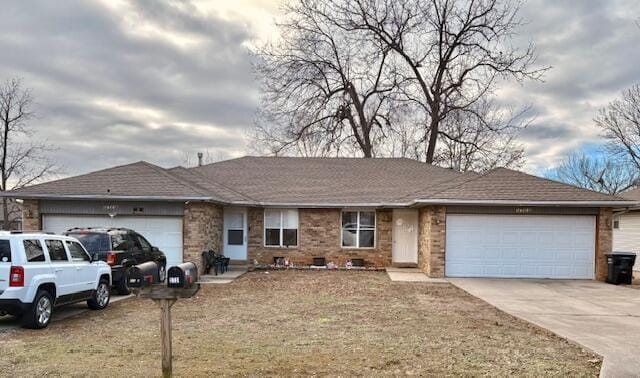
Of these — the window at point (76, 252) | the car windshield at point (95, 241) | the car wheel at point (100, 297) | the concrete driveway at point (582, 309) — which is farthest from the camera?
the car windshield at point (95, 241)

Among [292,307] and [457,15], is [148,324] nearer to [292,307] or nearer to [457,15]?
[292,307]

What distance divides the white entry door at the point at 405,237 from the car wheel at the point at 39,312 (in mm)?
14194

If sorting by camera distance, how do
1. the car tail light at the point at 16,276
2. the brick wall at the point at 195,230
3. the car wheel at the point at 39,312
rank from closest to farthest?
1. the car tail light at the point at 16,276
2. the car wheel at the point at 39,312
3. the brick wall at the point at 195,230

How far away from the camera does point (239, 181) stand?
913 inches

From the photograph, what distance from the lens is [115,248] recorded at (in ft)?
42.8

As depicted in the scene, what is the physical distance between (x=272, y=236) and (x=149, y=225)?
5672 millimetres

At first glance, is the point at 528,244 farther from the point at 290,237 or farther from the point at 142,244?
the point at 142,244

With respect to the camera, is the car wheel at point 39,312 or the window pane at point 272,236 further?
the window pane at point 272,236

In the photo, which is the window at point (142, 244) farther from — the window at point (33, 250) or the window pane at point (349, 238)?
the window pane at point (349, 238)

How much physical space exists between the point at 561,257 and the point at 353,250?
7648mm

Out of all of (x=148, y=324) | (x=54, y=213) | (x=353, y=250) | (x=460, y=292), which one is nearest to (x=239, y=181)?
(x=353, y=250)

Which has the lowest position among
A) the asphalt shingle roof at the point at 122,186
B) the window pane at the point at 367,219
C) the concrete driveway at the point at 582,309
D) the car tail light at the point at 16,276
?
the concrete driveway at the point at 582,309

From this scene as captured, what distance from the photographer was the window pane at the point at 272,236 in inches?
845

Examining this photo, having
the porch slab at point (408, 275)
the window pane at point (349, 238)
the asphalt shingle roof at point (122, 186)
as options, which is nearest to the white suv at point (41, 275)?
the asphalt shingle roof at point (122, 186)
